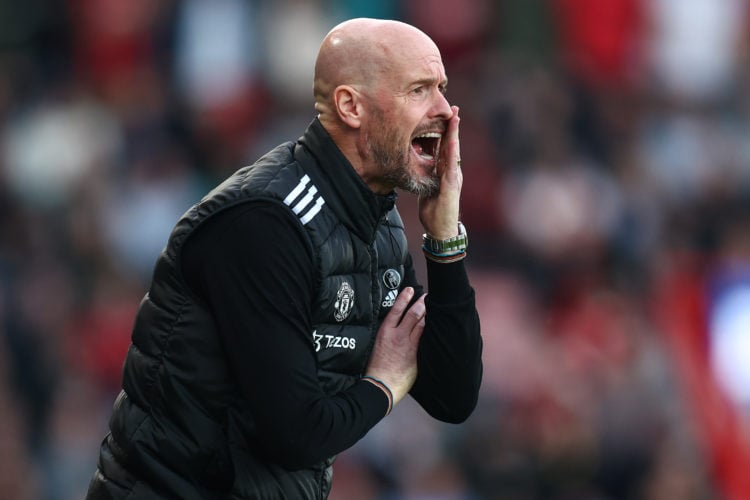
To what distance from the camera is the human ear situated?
11.9 feet

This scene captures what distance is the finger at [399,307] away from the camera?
3836 mm

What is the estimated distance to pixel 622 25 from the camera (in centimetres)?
1027

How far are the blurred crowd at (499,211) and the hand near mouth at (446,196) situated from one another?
3497 mm

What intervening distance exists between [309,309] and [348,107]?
575 mm

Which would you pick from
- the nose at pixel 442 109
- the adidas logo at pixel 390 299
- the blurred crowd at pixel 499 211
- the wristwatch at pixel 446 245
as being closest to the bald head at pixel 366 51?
the nose at pixel 442 109

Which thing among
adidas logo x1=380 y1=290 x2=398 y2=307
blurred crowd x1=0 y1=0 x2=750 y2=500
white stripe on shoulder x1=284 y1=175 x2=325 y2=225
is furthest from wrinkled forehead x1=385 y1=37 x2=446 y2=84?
blurred crowd x1=0 y1=0 x2=750 y2=500

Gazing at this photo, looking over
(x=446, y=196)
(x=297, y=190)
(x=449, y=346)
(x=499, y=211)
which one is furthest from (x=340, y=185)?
(x=499, y=211)

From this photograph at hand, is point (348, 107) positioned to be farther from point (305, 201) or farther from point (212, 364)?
point (212, 364)

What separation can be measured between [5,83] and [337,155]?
6788mm

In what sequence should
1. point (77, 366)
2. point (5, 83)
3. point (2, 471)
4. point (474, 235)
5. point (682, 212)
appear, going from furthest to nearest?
1. point (5, 83)
2. point (682, 212)
3. point (474, 235)
4. point (77, 366)
5. point (2, 471)

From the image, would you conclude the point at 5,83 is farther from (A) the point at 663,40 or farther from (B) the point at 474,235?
(A) the point at 663,40

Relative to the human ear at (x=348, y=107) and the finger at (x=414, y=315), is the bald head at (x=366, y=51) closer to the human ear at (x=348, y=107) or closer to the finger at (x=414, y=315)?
the human ear at (x=348, y=107)

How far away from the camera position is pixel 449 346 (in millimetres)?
3732

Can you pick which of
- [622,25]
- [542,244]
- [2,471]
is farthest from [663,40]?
[2,471]
